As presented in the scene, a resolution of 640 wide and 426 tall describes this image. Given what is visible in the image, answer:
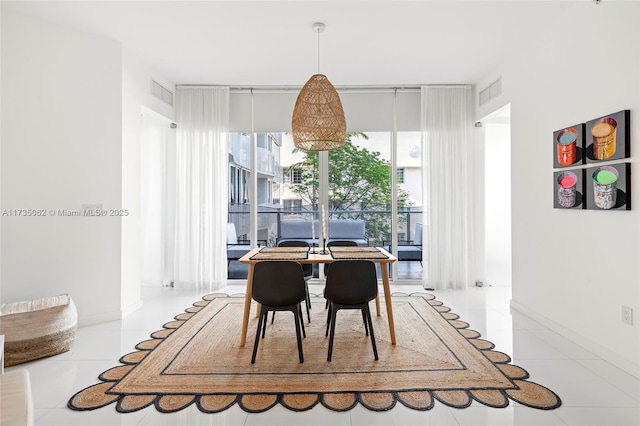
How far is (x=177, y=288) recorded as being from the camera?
5.21m

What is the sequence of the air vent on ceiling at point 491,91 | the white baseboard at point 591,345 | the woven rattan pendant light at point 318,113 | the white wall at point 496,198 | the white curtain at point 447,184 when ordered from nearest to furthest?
1. the white baseboard at point 591,345
2. the woven rattan pendant light at point 318,113
3. the air vent on ceiling at point 491,91
4. the white curtain at point 447,184
5. the white wall at point 496,198

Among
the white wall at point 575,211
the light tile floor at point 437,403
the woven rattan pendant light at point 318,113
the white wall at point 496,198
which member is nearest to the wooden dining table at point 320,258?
the light tile floor at point 437,403

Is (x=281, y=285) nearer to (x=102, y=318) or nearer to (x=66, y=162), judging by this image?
(x=102, y=318)

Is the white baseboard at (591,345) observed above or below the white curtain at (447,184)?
below

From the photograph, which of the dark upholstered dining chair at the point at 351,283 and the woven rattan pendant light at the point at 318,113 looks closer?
the dark upholstered dining chair at the point at 351,283

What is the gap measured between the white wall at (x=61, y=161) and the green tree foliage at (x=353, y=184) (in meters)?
2.55

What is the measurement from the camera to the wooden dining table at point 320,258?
3100 mm

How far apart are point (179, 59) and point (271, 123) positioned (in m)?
1.51

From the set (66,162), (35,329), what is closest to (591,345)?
(35,329)

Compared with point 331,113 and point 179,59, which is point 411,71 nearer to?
point 331,113

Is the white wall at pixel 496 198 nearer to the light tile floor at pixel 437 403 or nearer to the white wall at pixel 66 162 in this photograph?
the light tile floor at pixel 437 403

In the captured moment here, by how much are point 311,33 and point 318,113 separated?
0.92 m

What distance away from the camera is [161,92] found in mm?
4844

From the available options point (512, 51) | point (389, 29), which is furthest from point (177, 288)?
point (512, 51)
